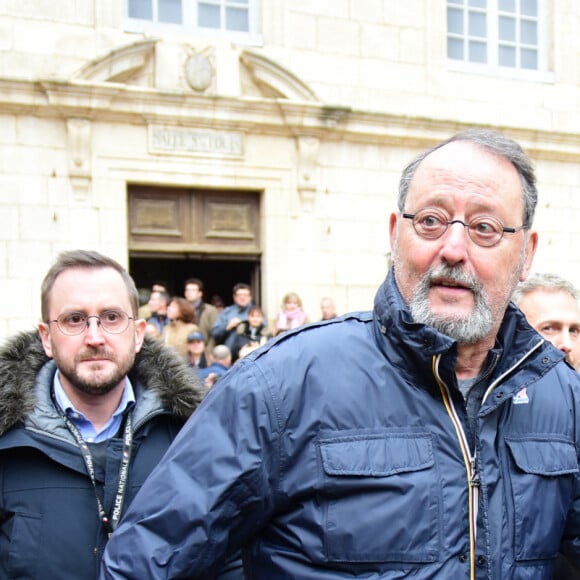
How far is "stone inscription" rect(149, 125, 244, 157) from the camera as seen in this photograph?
30.3 feet

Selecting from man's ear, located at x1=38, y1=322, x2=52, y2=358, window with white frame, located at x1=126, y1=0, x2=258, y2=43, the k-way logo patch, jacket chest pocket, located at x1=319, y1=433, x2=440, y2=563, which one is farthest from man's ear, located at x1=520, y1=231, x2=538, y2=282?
window with white frame, located at x1=126, y1=0, x2=258, y2=43

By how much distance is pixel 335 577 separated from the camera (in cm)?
142

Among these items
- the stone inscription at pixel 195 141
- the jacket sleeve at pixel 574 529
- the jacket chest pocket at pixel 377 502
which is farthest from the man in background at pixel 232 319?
the jacket chest pocket at pixel 377 502

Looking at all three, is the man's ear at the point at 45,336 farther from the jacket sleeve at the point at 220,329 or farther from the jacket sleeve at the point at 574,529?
the jacket sleeve at the point at 220,329

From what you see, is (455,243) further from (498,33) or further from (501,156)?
(498,33)

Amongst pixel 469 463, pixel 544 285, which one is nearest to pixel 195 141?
pixel 544 285

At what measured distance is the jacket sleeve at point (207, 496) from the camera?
4.58 ft

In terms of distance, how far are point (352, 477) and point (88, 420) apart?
4.09ft

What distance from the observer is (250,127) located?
31.5 ft

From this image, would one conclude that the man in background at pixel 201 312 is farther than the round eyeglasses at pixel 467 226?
Yes

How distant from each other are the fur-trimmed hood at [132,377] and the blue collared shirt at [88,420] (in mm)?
85

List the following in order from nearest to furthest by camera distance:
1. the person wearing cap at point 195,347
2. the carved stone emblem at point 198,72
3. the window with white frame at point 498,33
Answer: the person wearing cap at point 195,347 → the carved stone emblem at point 198,72 → the window with white frame at point 498,33

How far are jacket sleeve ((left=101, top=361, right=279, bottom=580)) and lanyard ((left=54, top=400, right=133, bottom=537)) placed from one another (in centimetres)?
78

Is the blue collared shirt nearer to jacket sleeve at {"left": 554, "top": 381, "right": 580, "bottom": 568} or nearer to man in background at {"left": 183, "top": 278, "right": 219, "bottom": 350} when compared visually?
jacket sleeve at {"left": 554, "top": 381, "right": 580, "bottom": 568}
